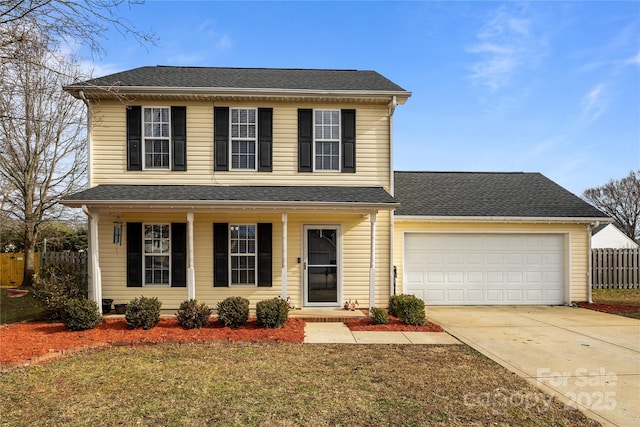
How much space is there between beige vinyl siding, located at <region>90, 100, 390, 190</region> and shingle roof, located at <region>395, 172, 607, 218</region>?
6.49 ft

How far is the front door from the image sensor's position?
10.4 metres

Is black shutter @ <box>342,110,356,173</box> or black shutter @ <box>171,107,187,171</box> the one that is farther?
black shutter @ <box>342,110,356,173</box>

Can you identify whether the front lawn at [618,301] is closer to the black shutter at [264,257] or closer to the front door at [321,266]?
the front door at [321,266]

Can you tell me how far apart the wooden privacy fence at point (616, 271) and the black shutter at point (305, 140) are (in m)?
12.3

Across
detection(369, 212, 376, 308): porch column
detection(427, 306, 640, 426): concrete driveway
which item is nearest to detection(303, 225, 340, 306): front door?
detection(369, 212, 376, 308): porch column

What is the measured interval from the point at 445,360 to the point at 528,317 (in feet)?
16.1

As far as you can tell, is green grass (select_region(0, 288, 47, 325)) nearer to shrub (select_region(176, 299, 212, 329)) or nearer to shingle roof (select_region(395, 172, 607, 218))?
shrub (select_region(176, 299, 212, 329))

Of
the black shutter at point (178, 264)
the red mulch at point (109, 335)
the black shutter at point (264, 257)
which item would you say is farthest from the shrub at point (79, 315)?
the black shutter at point (264, 257)

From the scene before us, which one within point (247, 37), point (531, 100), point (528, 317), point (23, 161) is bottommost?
point (528, 317)

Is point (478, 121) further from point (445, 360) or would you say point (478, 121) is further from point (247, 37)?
point (445, 360)

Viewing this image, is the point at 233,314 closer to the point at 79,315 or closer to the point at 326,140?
the point at 79,315

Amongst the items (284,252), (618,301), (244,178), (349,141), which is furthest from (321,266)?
(618,301)

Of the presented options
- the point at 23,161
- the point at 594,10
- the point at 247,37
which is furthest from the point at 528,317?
the point at 23,161

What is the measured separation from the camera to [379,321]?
891 cm
